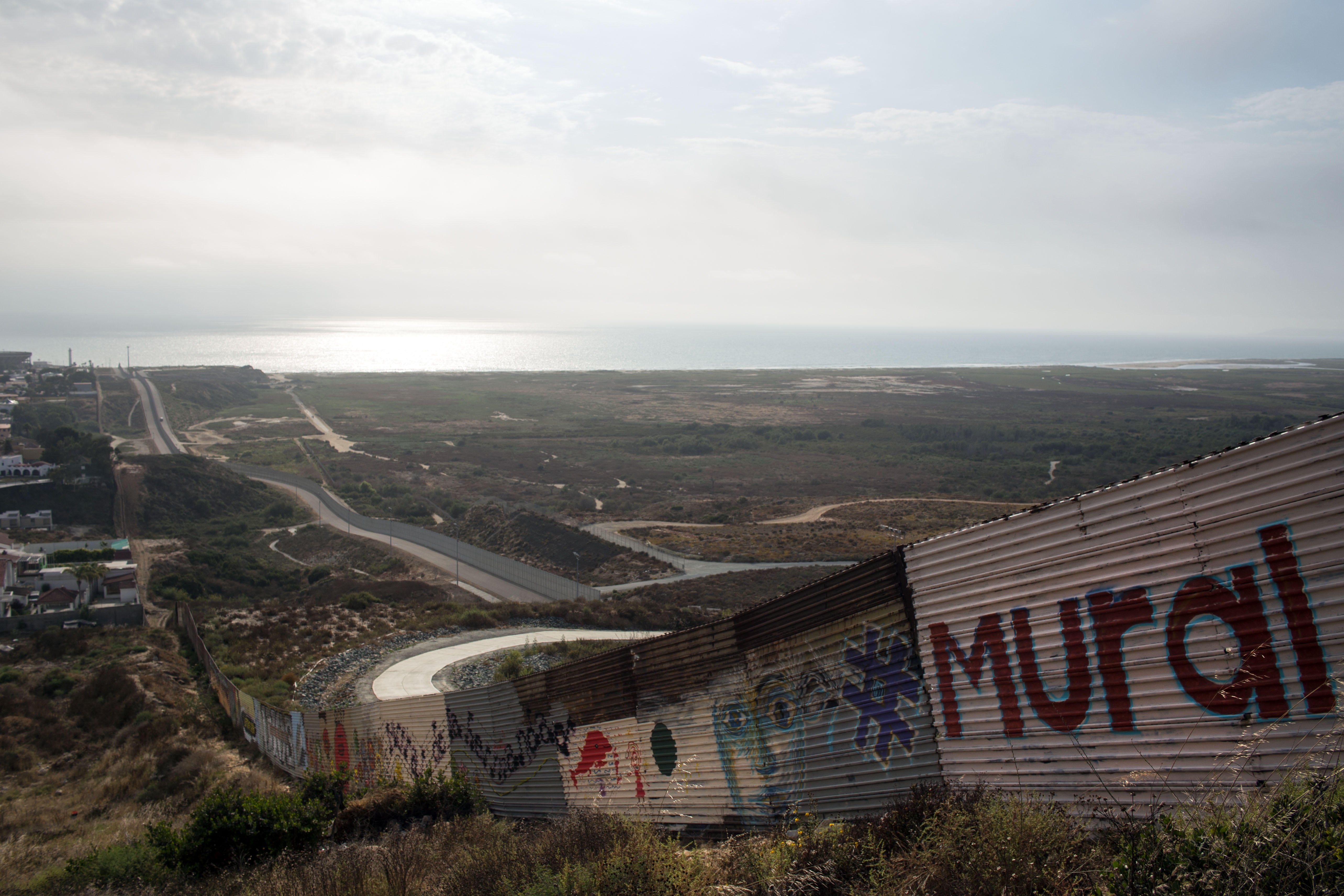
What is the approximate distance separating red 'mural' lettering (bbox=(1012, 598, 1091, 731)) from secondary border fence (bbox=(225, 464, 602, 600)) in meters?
31.8

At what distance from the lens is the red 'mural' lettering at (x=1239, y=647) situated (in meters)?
4.93

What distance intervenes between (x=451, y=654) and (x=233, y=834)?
1675 centimetres

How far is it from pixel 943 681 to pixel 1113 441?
94.8 m

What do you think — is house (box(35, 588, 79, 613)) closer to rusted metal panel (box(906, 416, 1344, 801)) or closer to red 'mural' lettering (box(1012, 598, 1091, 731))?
rusted metal panel (box(906, 416, 1344, 801))

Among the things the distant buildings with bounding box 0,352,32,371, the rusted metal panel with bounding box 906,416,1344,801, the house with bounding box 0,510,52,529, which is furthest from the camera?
the distant buildings with bounding box 0,352,32,371

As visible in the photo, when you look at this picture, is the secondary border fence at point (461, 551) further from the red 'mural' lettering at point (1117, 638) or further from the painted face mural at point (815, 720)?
the red 'mural' lettering at point (1117, 638)

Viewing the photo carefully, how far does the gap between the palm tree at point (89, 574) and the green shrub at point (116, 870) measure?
34.2 meters

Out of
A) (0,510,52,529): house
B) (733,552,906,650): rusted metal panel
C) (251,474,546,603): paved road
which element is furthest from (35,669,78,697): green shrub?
(0,510,52,529): house

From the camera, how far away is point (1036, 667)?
6.16 metres

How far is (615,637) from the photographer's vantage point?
29031 mm

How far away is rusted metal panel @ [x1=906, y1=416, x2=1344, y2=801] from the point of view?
15.8 feet

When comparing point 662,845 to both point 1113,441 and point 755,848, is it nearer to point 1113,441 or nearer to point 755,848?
point 755,848

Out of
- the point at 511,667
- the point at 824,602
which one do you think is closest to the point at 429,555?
the point at 511,667

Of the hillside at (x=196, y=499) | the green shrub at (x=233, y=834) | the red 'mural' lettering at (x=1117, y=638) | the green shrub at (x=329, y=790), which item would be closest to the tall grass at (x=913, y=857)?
the red 'mural' lettering at (x=1117, y=638)
